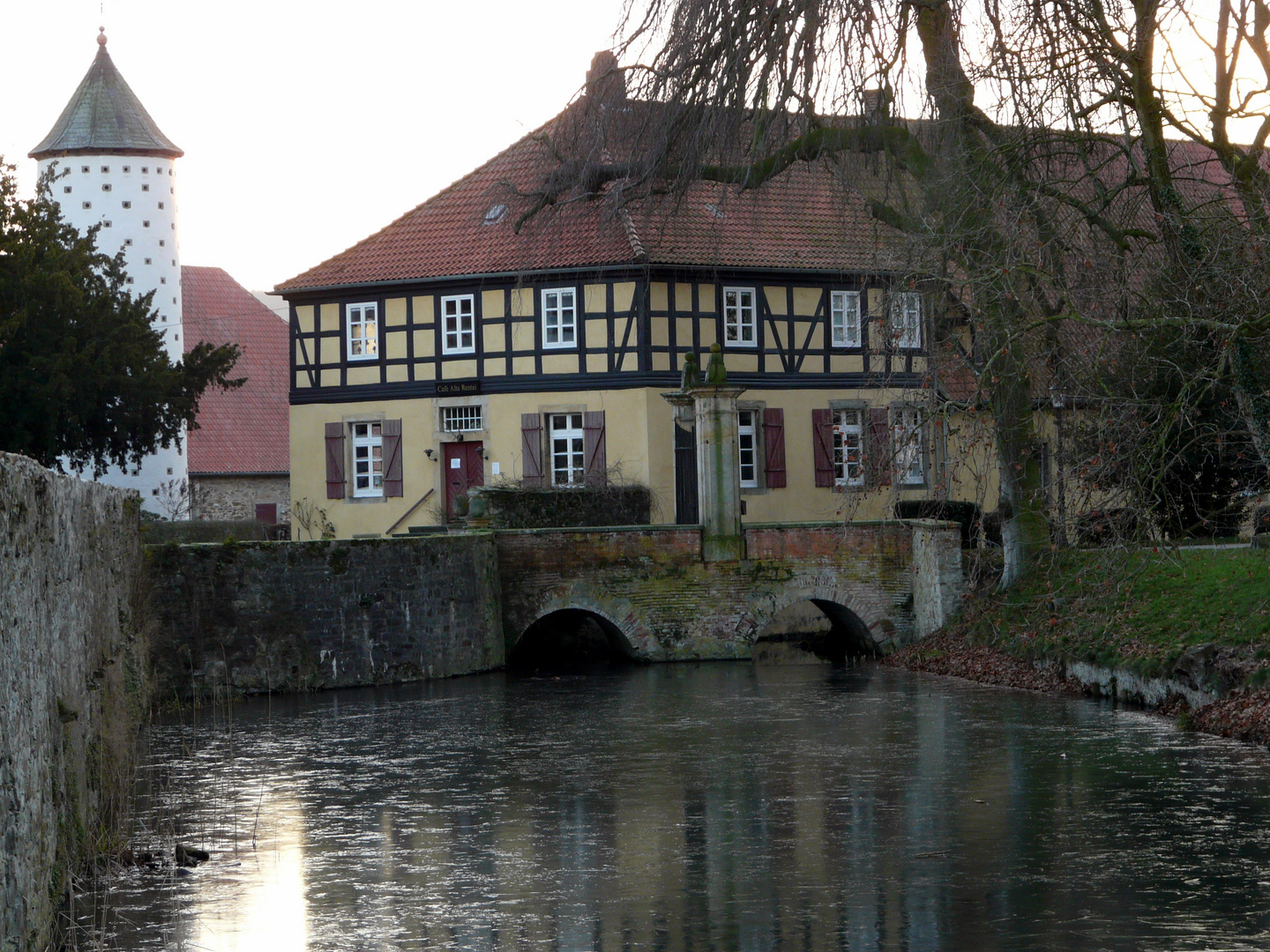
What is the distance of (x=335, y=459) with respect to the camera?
106 ft

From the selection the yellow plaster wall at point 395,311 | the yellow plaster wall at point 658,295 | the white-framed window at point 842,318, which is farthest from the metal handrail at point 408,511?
the white-framed window at point 842,318

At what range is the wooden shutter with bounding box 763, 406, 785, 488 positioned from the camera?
1244 inches

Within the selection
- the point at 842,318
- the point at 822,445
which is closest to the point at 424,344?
the point at 822,445

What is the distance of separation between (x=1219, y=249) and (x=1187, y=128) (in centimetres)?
115

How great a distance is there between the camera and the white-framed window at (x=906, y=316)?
61.0 ft

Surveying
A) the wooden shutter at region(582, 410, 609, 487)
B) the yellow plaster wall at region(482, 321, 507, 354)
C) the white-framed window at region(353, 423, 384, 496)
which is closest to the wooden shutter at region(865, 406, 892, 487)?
the wooden shutter at region(582, 410, 609, 487)

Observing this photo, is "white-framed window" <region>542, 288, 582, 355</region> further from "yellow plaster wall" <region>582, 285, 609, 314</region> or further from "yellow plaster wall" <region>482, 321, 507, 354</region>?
"yellow plaster wall" <region>482, 321, 507, 354</region>

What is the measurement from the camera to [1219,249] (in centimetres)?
1353

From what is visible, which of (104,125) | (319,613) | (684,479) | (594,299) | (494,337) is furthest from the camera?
(104,125)

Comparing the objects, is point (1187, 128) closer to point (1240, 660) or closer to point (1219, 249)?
point (1219, 249)

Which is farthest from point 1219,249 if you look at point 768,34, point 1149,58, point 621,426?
point 621,426

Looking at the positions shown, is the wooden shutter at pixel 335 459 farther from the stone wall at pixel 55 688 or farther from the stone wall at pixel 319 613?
the stone wall at pixel 55 688

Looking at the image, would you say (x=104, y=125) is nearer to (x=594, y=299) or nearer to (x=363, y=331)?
(x=363, y=331)

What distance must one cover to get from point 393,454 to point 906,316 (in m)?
14.4
